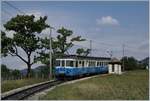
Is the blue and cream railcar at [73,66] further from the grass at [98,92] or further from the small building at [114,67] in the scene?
the small building at [114,67]

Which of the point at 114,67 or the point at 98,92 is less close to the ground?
the point at 114,67

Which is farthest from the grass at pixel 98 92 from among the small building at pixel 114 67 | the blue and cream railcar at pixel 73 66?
the small building at pixel 114 67

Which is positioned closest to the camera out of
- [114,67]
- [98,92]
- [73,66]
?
[98,92]

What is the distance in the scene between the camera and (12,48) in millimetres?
44969

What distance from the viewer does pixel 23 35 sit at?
4478 centimetres

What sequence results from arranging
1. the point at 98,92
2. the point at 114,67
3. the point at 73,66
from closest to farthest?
the point at 98,92, the point at 73,66, the point at 114,67

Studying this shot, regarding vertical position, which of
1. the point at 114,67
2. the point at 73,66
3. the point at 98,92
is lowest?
the point at 98,92

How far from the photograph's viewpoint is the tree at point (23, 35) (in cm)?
4434

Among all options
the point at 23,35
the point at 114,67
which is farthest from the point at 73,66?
the point at 114,67

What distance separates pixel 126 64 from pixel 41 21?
50280 millimetres

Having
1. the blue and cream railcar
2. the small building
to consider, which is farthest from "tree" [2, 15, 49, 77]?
the small building

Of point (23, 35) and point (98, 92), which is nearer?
point (98, 92)

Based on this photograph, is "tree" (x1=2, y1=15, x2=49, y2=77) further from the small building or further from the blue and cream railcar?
the small building

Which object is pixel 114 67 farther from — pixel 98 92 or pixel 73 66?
pixel 98 92
